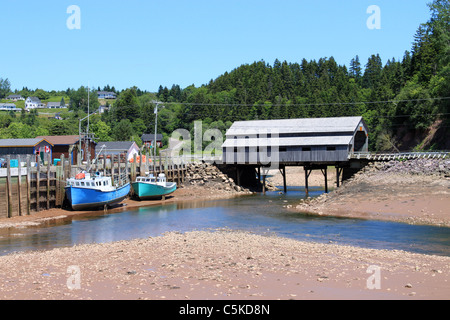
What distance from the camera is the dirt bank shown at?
50.7 feet

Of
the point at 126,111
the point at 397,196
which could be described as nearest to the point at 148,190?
the point at 397,196

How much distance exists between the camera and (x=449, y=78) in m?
64.7

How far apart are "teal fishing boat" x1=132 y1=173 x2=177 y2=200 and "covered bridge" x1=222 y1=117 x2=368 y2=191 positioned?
15.2 metres

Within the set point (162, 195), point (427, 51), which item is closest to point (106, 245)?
point (162, 195)

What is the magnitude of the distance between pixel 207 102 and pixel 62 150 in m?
73.5

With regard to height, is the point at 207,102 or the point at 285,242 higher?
the point at 207,102

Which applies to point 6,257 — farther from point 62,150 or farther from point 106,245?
point 62,150

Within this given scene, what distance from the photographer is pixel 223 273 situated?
1805 cm

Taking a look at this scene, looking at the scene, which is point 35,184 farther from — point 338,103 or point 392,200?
point 338,103

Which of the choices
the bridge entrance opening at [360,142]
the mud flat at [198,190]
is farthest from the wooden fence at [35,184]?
the bridge entrance opening at [360,142]

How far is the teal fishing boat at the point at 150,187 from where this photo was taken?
2122 inches

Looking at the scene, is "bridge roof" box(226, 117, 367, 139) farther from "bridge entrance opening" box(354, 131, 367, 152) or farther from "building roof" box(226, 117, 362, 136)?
"bridge entrance opening" box(354, 131, 367, 152)

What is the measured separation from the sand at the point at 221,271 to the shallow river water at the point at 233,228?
3.35m

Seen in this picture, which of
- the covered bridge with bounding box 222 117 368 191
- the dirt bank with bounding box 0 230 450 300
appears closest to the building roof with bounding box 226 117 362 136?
the covered bridge with bounding box 222 117 368 191
